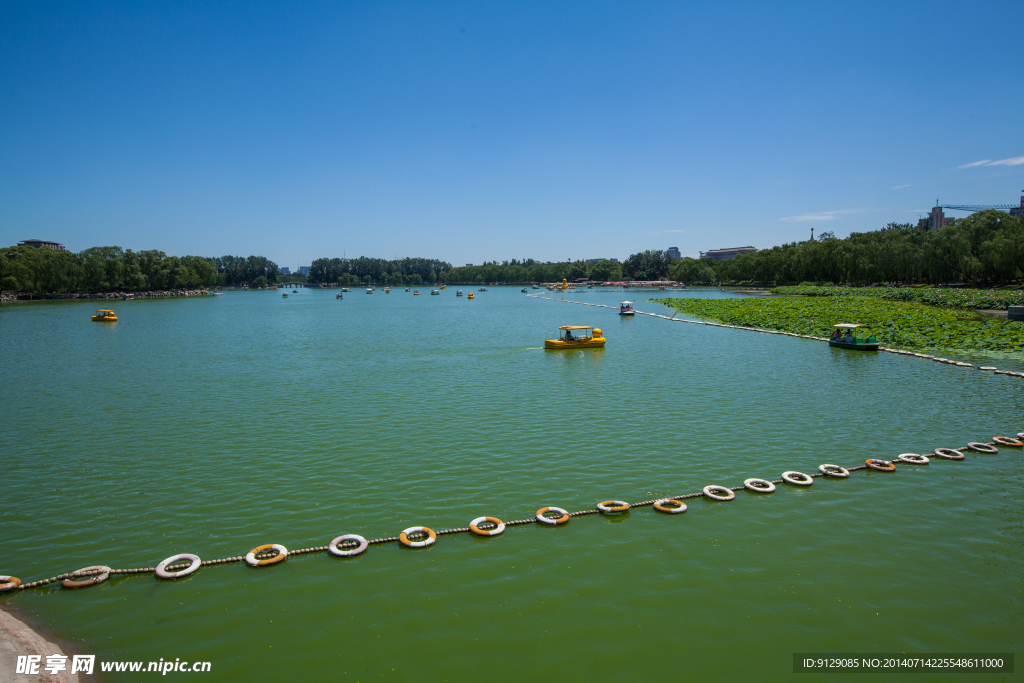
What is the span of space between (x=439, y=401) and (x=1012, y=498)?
59.9 ft

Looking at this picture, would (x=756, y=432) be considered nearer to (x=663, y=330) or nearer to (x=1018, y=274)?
(x=663, y=330)

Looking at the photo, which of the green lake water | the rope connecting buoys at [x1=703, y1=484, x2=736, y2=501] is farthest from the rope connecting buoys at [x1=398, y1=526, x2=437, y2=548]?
the rope connecting buoys at [x1=703, y1=484, x2=736, y2=501]

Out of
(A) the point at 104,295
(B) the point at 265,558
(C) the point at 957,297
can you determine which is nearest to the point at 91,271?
(A) the point at 104,295

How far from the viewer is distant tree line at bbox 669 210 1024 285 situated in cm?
7933

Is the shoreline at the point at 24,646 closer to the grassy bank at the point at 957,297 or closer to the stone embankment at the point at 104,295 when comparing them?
the grassy bank at the point at 957,297

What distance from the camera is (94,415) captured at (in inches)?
817

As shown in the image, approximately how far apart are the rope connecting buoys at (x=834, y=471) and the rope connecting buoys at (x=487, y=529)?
29.7 feet

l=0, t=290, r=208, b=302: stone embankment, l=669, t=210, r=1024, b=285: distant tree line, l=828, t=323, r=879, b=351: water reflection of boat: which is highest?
l=669, t=210, r=1024, b=285: distant tree line

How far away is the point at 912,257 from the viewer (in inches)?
3789

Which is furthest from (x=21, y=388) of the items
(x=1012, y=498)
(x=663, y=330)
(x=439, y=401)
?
(x=663, y=330)

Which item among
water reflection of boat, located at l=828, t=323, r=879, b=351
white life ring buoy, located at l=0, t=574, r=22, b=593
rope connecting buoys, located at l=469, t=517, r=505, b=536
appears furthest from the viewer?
water reflection of boat, located at l=828, t=323, r=879, b=351

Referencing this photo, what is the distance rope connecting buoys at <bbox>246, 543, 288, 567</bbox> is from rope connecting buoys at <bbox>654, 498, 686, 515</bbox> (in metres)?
7.92

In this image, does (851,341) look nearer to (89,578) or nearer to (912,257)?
(89,578)

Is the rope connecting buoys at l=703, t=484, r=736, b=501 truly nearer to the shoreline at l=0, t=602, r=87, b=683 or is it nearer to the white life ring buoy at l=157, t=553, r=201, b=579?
the white life ring buoy at l=157, t=553, r=201, b=579
